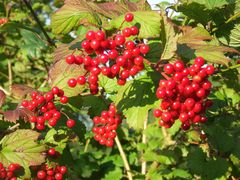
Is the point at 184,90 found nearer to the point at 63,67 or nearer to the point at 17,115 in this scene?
the point at 63,67

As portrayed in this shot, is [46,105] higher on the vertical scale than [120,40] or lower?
lower

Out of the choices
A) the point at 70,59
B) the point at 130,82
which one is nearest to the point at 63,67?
the point at 70,59

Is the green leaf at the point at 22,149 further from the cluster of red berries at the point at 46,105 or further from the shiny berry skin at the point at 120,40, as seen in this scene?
the shiny berry skin at the point at 120,40

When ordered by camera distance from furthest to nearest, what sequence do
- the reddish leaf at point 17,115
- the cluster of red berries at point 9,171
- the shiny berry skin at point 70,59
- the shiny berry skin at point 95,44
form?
the reddish leaf at point 17,115 → the cluster of red berries at point 9,171 → the shiny berry skin at point 70,59 → the shiny berry skin at point 95,44

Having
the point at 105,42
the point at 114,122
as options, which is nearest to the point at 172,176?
the point at 114,122

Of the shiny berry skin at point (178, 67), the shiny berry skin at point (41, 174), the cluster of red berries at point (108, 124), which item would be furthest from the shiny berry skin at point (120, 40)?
the shiny berry skin at point (41, 174)

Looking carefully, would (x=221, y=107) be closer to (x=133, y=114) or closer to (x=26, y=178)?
(x=133, y=114)

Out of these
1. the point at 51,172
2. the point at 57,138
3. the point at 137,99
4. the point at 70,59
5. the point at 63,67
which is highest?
the point at 70,59

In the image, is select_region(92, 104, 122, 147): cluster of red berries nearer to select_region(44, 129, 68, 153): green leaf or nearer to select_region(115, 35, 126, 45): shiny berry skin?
select_region(44, 129, 68, 153): green leaf

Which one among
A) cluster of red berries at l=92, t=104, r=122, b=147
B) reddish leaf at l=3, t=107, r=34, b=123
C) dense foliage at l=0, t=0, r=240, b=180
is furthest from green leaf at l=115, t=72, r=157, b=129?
reddish leaf at l=3, t=107, r=34, b=123
